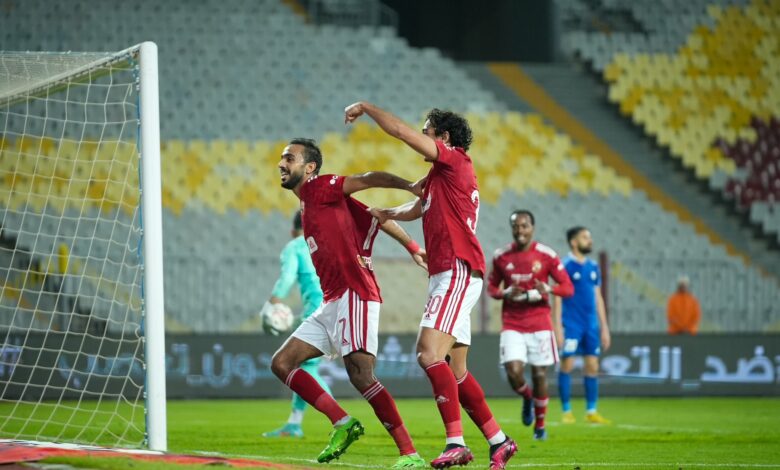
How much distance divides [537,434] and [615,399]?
675 cm

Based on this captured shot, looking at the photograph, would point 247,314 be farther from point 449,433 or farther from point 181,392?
point 449,433

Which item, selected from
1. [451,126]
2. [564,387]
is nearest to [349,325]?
[451,126]

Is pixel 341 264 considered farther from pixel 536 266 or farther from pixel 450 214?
pixel 536 266

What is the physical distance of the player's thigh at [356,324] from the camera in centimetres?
684

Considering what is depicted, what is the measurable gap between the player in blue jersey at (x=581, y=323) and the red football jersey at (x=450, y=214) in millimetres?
5592

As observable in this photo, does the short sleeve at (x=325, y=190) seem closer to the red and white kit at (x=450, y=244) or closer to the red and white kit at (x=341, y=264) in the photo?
the red and white kit at (x=341, y=264)

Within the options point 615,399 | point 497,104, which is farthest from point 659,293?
point 497,104

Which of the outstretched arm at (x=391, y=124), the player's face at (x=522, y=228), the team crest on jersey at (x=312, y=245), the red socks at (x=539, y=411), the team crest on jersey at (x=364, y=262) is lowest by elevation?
the red socks at (x=539, y=411)

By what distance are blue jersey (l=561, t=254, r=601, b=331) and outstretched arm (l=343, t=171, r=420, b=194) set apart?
5.79 m

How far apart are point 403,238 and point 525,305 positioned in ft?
11.7

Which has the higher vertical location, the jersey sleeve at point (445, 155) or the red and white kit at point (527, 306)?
the jersey sleeve at point (445, 155)

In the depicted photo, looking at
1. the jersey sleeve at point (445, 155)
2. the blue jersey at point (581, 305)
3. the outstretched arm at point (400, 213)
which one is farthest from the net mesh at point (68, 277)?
the blue jersey at point (581, 305)

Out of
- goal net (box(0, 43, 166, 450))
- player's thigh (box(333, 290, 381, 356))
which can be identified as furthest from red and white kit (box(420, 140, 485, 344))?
goal net (box(0, 43, 166, 450))

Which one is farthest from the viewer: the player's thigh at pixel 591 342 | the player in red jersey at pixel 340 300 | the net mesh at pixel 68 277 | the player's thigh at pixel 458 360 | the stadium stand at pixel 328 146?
the stadium stand at pixel 328 146
